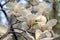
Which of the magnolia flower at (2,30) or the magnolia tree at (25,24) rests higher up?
the magnolia tree at (25,24)

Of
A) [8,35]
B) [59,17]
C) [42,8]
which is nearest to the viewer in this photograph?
[8,35]

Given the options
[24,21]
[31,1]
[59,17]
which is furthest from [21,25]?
[59,17]

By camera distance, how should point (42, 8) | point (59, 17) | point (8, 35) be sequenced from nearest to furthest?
point (8, 35) < point (42, 8) < point (59, 17)

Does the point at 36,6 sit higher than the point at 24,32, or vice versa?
the point at 36,6

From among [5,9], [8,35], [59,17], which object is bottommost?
[8,35]

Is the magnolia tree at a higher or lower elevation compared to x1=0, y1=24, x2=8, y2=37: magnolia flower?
higher

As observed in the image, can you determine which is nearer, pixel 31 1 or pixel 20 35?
pixel 20 35

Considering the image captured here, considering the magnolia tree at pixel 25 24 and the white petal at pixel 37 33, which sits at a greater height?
the magnolia tree at pixel 25 24

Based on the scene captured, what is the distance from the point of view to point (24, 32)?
1.32ft

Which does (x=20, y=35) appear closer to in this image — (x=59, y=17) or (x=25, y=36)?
(x=25, y=36)

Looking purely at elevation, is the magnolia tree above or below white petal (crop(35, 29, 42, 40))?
above

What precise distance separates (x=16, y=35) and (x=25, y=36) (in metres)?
0.03

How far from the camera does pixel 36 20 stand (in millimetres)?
442

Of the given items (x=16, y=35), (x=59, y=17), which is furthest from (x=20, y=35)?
(x=59, y=17)
